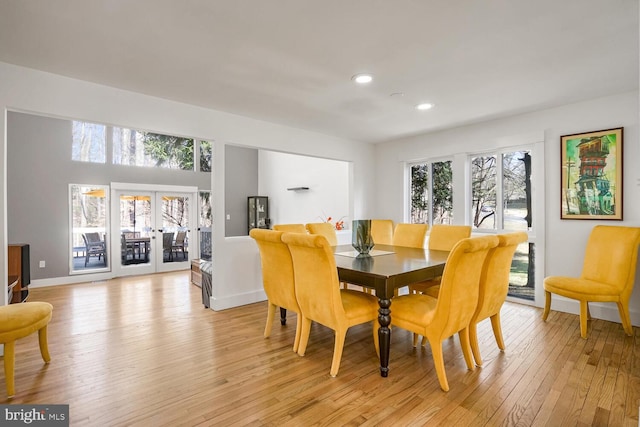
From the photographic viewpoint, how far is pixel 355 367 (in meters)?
2.44

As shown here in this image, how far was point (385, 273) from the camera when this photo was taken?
2.30 metres

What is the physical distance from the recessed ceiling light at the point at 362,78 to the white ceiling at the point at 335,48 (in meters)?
0.08

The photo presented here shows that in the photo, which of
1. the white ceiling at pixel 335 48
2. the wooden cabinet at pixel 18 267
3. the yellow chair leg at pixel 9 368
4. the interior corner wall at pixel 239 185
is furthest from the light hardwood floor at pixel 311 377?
the interior corner wall at pixel 239 185

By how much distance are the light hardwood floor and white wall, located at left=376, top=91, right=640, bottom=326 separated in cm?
64

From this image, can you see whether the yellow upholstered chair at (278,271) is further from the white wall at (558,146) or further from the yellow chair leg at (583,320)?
the white wall at (558,146)

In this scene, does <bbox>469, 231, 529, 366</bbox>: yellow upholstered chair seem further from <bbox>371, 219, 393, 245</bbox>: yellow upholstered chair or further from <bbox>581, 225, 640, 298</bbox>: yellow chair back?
<bbox>371, 219, 393, 245</bbox>: yellow upholstered chair

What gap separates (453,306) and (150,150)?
6.64m

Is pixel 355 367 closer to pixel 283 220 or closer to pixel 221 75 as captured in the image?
pixel 221 75

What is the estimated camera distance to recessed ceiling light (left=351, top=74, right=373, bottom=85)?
→ 280 cm

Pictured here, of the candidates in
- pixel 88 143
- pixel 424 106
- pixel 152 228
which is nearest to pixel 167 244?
pixel 152 228

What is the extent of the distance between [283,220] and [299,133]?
10.5 ft

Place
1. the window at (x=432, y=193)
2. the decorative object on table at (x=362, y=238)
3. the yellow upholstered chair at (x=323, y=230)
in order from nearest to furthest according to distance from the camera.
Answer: the decorative object on table at (x=362, y=238) < the yellow upholstered chair at (x=323, y=230) < the window at (x=432, y=193)

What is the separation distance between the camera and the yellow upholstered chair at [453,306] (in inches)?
79.8

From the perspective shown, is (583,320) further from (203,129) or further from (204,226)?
(204,226)
